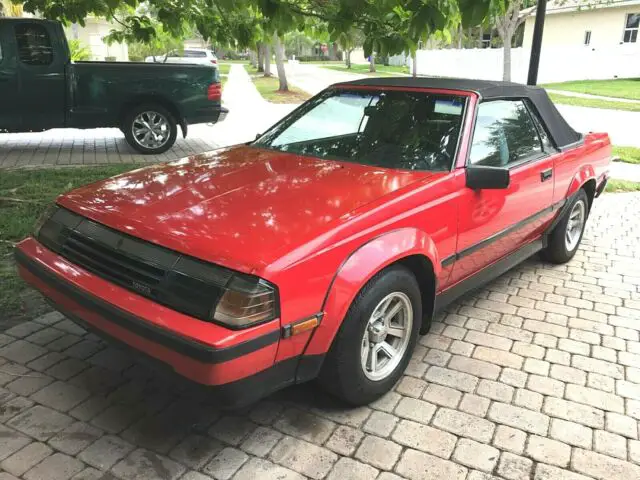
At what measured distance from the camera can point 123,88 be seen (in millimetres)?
8844

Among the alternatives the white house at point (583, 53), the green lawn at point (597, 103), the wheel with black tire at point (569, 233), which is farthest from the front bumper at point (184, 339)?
the white house at point (583, 53)

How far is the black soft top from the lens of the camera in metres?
3.77

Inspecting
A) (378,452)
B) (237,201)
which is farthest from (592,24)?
(378,452)

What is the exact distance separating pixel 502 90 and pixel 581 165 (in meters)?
1.23

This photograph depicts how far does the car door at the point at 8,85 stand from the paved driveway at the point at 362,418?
5.86 metres

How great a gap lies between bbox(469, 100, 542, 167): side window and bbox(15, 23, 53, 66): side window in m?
7.18

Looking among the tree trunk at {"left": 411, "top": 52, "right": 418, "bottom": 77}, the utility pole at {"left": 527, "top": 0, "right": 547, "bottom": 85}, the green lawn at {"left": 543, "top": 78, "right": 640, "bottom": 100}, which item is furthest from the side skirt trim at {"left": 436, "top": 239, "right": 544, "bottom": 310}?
the green lawn at {"left": 543, "top": 78, "right": 640, "bottom": 100}

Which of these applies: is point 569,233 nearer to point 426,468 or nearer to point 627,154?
point 426,468

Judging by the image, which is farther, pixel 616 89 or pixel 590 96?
pixel 616 89

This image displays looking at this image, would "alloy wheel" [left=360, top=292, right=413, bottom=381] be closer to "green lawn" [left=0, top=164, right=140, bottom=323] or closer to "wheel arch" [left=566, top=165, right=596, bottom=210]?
"wheel arch" [left=566, top=165, right=596, bottom=210]

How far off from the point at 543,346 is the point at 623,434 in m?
0.89

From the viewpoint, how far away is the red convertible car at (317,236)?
2287mm

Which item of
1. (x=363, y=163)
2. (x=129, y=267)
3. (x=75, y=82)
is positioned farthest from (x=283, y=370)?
(x=75, y=82)

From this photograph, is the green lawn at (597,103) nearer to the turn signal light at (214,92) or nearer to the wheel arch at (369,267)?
the turn signal light at (214,92)
